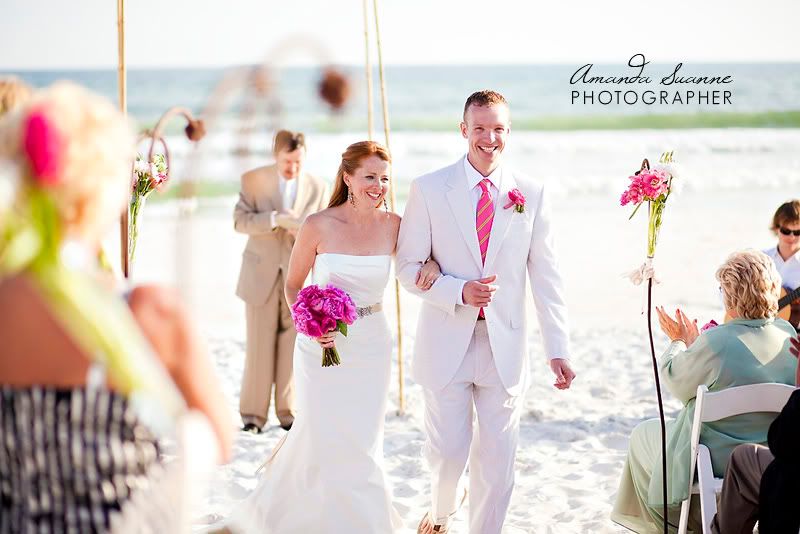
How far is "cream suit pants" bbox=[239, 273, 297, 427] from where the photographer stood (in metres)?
6.62

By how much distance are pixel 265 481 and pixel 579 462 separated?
87.6 inches

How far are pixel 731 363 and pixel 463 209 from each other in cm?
144

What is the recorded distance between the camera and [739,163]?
21469 mm

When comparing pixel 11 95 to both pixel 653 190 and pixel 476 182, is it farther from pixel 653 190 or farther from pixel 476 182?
pixel 653 190

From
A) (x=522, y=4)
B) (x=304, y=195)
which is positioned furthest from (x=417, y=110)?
(x=304, y=195)

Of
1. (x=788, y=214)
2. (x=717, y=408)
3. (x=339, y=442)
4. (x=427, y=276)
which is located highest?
(x=788, y=214)

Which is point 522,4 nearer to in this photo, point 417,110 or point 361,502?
point 417,110

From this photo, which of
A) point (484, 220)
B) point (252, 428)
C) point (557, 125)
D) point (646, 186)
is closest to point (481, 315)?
point (484, 220)

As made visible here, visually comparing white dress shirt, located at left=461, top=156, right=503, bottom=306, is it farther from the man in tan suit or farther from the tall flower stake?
the man in tan suit

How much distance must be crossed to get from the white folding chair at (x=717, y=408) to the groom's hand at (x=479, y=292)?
1028mm

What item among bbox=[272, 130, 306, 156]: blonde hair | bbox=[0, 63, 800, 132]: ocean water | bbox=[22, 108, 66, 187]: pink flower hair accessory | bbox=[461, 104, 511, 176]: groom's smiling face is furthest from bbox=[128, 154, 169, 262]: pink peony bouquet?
bbox=[0, 63, 800, 132]: ocean water

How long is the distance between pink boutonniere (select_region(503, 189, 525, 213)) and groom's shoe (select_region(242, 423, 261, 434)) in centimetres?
299

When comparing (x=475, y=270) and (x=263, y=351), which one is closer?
(x=475, y=270)

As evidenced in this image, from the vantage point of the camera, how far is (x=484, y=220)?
4.52 meters
